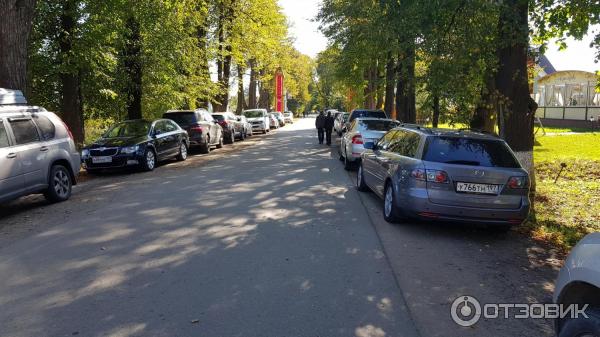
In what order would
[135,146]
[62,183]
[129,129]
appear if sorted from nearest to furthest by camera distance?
[62,183], [135,146], [129,129]

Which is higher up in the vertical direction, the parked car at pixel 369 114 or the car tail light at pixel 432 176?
the parked car at pixel 369 114

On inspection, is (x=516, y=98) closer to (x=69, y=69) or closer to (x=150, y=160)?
(x=150, y=160)

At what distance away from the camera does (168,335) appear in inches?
144

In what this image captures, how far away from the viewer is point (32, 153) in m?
8.37

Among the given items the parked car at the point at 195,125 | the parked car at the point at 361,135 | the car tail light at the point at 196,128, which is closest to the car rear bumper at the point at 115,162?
the parked car at the point at 195,125

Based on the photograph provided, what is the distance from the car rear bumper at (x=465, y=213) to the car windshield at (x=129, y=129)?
10.1 metres

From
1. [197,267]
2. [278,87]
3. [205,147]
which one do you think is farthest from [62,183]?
[278,87]

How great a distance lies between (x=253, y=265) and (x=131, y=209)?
385cm

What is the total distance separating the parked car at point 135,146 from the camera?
42.9 feet

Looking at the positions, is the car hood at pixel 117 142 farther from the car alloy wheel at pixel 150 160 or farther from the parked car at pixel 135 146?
the car alloy wheel at pixel 150 160

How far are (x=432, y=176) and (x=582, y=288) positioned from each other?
3.84 metres

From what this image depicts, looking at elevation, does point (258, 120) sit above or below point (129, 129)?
below

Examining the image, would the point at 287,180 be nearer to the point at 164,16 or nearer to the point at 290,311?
the point at 290,311

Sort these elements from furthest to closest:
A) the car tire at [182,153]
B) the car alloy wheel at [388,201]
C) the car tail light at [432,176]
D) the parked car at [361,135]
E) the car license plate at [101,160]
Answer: the car tire at [182,153]
the parked car at [361,135]
the car license plate at [101,160]
the car alloy wheel at [388,201]
the car tail light at [432,176]
